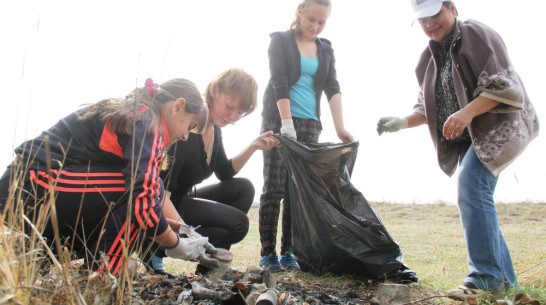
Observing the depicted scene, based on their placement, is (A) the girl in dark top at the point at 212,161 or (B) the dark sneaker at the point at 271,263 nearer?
(A) the girl in dark top at the point at 212,161

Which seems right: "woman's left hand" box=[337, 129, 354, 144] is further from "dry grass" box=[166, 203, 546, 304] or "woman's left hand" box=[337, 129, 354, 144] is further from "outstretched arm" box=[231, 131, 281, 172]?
"dry grass" box=[166, 203, 546, 304]

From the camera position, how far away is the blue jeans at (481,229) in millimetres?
1774

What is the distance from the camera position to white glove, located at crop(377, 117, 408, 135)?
2320mm

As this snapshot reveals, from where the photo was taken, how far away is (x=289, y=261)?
2.70 metres

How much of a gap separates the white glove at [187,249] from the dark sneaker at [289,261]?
1.02 m

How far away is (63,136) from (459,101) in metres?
1.77

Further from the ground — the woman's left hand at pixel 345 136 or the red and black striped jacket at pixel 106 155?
the woman's left hand at pixel 345 136

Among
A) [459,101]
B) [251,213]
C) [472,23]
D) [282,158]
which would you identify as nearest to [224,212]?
[282,158]

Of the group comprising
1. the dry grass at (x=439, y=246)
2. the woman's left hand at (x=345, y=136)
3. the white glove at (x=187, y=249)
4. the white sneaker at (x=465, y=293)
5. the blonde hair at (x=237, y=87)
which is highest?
the blonde hair at (x=237, y=87)

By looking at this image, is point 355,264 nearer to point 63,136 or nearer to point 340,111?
point 340,111

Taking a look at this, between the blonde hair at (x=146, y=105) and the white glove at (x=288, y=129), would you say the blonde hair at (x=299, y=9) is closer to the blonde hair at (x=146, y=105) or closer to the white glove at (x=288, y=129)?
the white glove at (x=288, y=129)

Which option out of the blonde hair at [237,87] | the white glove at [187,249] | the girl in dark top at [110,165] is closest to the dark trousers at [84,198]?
the girl in dark top at [110,165]

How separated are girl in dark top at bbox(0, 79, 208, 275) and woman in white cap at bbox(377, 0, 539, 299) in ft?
3.79

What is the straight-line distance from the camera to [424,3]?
→ 195cm
